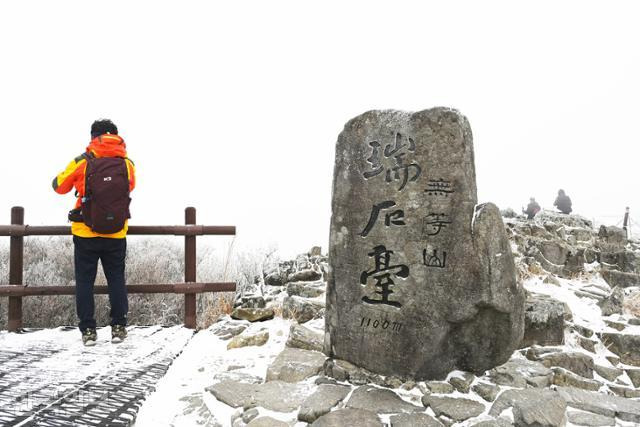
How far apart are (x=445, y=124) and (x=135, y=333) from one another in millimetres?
4495

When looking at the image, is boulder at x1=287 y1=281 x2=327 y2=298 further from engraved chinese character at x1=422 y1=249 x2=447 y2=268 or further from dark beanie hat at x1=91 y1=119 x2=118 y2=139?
dark beanie hat at x1=91 y1=119 x2=118 y2=139

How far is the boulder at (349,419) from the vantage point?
2.73 m

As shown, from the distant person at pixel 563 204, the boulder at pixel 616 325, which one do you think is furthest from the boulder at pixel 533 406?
the distant person at pixel 563 204

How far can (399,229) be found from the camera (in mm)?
3410

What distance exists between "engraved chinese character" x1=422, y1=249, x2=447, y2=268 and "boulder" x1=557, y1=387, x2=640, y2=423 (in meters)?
1.34

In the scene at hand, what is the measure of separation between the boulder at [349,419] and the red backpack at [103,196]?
2969 mm

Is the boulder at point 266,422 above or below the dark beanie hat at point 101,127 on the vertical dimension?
below

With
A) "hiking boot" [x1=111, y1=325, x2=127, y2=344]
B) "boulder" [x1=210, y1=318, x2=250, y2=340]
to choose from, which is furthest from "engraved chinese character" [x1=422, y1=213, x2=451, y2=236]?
"hiking boot" [x1=111, y1=325, x2=127, y2=344]

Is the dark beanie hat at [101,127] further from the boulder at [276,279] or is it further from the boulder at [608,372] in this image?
the boulder at [608,372]

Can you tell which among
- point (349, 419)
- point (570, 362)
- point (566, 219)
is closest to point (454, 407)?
point (349, 419)

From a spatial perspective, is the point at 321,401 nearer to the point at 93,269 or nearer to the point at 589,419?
the point at 589,419

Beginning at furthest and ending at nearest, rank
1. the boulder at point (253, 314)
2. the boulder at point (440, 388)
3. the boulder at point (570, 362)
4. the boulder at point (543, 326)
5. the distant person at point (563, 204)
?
the distant person at point (563, 204) < the boulder at point (253, 314) < the boulder at point (543, 326) < the boulder at point (570, 362) < the boulder at point (440, 388)

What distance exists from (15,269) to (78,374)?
251 centimetres

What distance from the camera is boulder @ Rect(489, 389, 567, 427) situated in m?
2.72
